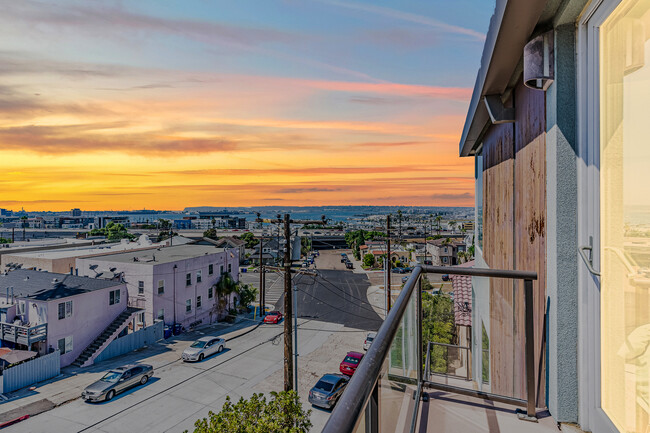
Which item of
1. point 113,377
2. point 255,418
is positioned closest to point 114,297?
point 113,377

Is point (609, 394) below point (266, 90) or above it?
below

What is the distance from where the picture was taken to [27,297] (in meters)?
17.7

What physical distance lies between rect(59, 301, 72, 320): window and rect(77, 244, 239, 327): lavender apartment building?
3.64 m

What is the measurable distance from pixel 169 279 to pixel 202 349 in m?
5.98

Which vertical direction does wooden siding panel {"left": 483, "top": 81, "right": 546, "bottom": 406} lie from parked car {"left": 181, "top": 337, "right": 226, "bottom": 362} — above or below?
above

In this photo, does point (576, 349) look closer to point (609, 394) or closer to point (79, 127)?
point (609, 394)

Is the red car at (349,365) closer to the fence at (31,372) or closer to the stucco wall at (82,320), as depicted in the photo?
the fence at (31,372)

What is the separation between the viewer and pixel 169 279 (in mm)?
22172

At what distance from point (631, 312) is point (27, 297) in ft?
73.0

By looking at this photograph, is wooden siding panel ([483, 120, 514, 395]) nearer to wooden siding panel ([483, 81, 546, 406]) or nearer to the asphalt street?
wooden siding panel ([483, 81, 546, 406])

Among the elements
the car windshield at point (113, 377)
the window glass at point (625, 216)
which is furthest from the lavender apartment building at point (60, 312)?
the window glass at point (625, 216)

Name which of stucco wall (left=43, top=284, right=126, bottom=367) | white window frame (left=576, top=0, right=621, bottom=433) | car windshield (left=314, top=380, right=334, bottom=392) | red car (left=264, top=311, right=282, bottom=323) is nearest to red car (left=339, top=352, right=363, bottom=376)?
car windshield (left=314, top=380, right=334, bottom=392)

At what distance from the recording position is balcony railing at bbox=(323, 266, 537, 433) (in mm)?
740

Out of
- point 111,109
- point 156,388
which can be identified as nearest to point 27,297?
point 156,388
